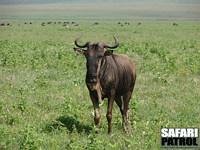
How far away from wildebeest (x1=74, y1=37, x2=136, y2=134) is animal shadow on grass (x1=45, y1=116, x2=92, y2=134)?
1.82ft

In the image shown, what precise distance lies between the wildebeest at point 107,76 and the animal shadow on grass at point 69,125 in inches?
21.9

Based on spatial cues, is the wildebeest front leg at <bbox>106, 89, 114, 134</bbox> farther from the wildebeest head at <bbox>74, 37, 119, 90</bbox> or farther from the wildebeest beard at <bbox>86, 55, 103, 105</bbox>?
the wildebeest head at <bbox>74, 37, 119, 90</bbox>

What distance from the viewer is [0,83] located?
1703 cm

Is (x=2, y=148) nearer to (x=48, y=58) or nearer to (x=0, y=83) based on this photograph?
(x=0, y=83)

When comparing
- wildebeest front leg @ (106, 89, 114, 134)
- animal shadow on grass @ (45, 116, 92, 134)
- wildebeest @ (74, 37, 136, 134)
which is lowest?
animal shadow on grass @ (45, 116, 92, 134)

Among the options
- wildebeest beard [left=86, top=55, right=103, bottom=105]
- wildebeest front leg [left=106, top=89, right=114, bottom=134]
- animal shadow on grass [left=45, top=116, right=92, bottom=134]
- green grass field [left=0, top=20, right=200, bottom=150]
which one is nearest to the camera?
green grass field [left=0, top=20, right=200, bottom=150]

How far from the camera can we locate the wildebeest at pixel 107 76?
34.6ft

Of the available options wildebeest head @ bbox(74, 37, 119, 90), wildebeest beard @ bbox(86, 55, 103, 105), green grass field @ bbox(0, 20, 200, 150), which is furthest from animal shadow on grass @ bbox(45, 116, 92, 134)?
wildebeest head @ bbox(74, 37, 119, 90)

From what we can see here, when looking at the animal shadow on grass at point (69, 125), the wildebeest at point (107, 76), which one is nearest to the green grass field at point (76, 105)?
the animal shadow on grass at point (69, 125)

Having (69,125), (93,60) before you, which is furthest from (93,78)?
(69,125)

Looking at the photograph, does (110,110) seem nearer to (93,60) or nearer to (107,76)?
(107,76)

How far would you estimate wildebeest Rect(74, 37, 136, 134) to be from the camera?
415 inches

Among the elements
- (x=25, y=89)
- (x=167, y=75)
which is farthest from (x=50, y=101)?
(x=167, y=75)

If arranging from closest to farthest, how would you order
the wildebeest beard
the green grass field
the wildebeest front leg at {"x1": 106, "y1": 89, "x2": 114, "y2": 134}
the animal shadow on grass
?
the green grass field, the wildebeest beard, the wildebeest front leg at {"x1": 106, "y1": 89, "x2": 114, "y2": 134}, the animal shadow on grass
